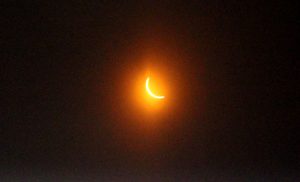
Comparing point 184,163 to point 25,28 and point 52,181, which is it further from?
point 25,28

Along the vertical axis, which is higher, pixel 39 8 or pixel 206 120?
pixel 39 8

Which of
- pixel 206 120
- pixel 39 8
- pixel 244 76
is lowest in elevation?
pixel 206 120

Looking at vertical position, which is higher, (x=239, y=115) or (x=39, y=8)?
(x=39, y=8)

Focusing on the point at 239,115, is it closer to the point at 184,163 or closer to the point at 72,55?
the point at 184,163


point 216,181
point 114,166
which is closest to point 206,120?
point 216,181

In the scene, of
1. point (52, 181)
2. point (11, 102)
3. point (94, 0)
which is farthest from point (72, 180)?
point (94, 0)

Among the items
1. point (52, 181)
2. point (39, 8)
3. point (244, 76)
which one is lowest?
point (52, 181)
